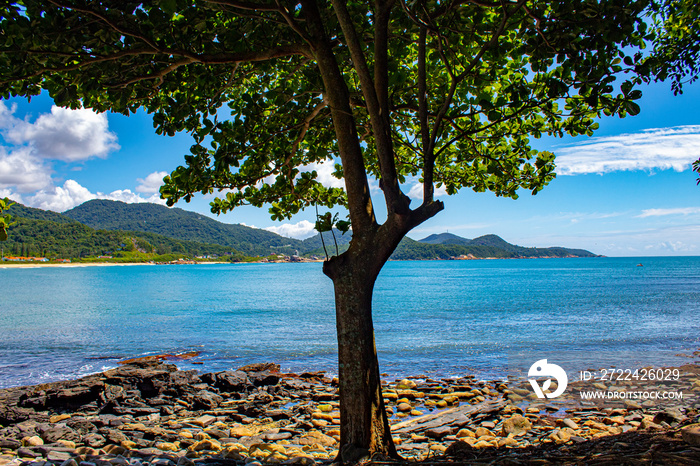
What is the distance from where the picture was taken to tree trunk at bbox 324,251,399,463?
459 centimetres

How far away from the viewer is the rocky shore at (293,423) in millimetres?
5348

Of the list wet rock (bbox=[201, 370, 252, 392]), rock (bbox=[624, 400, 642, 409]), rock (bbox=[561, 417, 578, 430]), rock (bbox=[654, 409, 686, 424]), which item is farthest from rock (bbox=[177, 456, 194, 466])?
rock (bbox=[624, 400, 642, 409])

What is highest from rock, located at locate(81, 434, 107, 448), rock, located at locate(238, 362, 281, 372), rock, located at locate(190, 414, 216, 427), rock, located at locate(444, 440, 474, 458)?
rock, located at locate(444, 440, 474, 458)

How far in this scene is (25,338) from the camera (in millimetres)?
21953

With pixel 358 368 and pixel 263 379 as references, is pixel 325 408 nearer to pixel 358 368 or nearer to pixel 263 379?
pixel 263 379

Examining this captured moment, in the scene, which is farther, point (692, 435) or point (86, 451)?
point (86, 451)

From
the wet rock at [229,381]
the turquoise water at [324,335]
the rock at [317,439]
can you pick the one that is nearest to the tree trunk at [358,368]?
the rock at [317,439]

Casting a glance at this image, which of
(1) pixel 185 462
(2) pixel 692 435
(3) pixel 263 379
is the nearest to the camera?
(2) pixel 692 435

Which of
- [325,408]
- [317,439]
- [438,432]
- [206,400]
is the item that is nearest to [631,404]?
[438,432]

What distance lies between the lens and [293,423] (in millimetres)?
8477

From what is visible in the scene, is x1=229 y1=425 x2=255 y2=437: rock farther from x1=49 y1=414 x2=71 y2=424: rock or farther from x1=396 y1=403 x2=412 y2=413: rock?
x1=49 y1=414 x2=71 y2=424: rock

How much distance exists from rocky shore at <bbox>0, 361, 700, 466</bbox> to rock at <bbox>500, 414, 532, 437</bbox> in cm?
2

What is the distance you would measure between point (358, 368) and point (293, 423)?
470 centimetres

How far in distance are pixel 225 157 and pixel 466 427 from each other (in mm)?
6446
